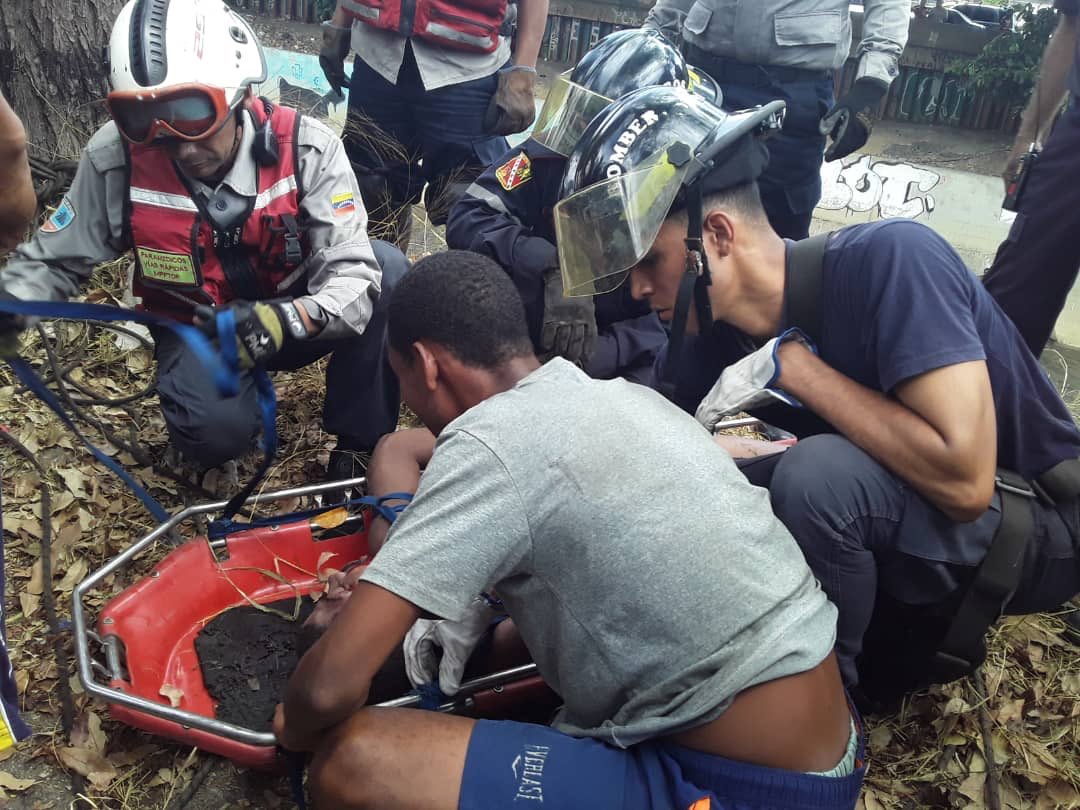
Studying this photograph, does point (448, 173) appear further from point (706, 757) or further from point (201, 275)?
point (706, 757)

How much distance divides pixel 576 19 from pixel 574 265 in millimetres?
8264

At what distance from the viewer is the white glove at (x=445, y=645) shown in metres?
2.26

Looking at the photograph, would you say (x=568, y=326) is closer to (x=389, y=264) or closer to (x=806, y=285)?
(x=389, y=264)

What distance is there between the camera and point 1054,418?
2.33 meters

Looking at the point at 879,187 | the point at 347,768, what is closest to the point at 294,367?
the point at 347,768

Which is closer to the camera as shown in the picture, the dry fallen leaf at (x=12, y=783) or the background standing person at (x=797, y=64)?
the dry fallen leaf at (x=12, y=783)

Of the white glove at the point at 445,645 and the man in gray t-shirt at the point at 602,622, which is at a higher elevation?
the man in gray t-shirt at the point at 602,622

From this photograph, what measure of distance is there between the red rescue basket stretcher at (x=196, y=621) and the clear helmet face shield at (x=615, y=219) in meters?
1.09

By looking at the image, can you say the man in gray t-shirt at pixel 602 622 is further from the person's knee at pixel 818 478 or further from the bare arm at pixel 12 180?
the bare arm at pixel 12 180

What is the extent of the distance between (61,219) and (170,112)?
584mm

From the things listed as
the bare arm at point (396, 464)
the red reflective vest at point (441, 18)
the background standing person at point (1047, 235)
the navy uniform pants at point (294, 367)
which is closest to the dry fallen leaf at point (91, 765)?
the bare arm at point (396, 464)

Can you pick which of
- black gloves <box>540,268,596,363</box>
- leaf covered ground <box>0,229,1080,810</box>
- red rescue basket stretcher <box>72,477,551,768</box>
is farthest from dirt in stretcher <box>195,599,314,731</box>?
black gloves <box>540,268,596,363</box>

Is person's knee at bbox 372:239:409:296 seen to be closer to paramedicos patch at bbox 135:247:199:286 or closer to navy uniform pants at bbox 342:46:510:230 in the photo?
paramedicos patch at bbox 135:247:199:286

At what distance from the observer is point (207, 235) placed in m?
3.08
